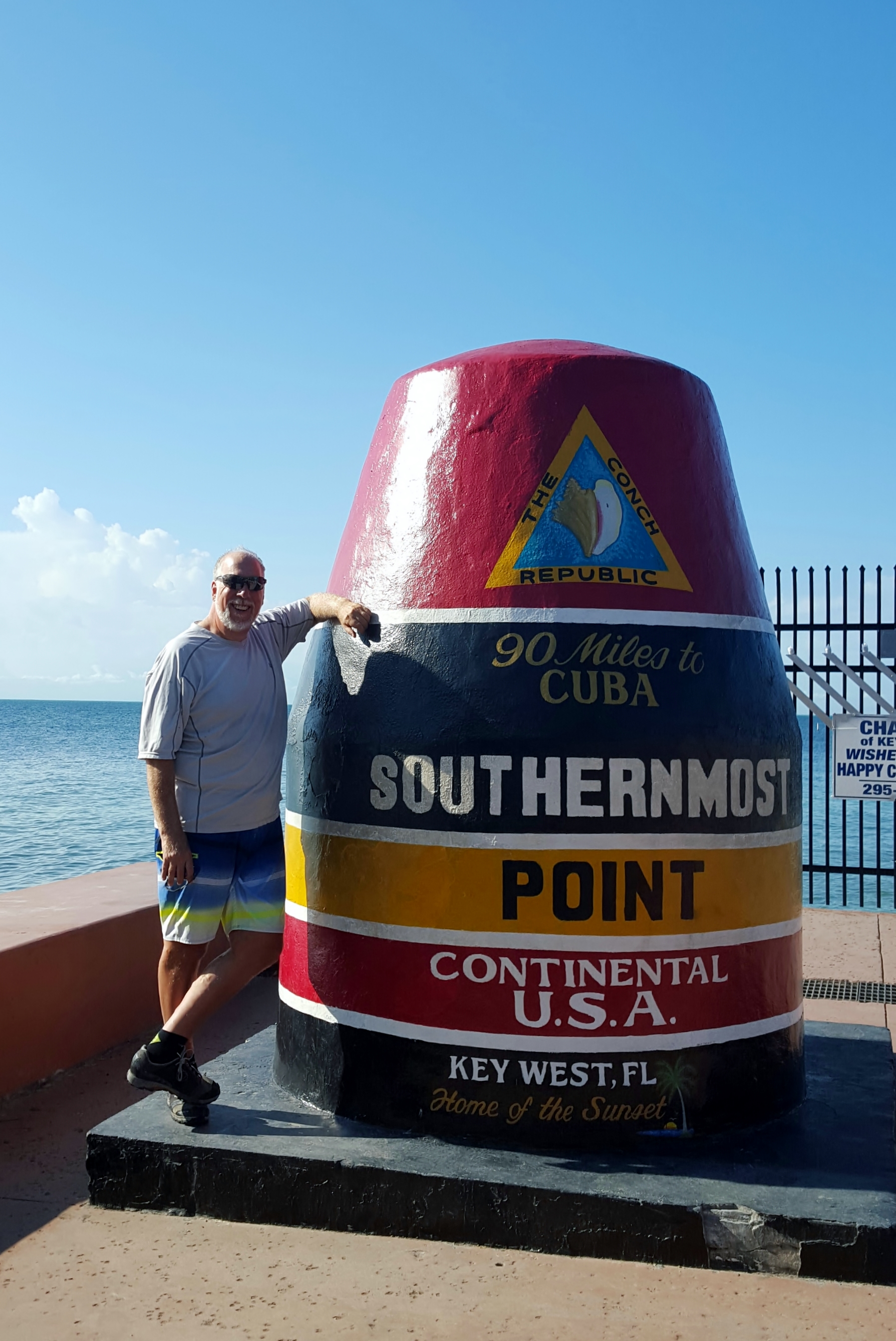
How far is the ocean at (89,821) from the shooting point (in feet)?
65.3

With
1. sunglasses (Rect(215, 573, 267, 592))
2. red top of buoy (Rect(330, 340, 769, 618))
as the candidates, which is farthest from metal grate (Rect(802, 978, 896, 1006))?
sunglasses (Rect(215, 573, 267, 592))

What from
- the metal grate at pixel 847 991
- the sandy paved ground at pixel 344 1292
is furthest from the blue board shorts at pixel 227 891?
the metal grate at pixel 847 991

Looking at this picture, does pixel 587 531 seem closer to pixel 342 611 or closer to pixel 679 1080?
pixel 342 611

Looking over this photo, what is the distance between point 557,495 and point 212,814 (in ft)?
5.58

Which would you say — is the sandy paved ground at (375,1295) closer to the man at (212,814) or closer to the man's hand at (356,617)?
the man at (212,814)

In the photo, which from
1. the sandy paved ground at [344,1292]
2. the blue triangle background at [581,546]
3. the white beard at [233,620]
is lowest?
the sandy paved ground at [344,1292]

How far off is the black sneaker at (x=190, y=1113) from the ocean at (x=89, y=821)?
214 inches

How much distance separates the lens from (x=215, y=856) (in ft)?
13.8

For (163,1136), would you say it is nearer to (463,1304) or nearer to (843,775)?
(463,1304)

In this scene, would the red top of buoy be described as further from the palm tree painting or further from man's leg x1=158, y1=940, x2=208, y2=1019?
the palm tree painting

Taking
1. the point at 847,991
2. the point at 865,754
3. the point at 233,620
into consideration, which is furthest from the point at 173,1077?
the point at 865,754

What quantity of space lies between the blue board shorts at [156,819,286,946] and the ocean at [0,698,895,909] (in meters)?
5.10

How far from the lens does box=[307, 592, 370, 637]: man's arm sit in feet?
14.2

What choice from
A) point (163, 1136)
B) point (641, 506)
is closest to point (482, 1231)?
→ point (163, 1136)
